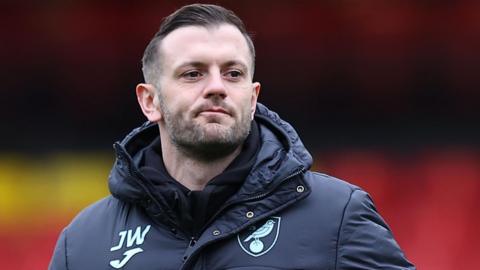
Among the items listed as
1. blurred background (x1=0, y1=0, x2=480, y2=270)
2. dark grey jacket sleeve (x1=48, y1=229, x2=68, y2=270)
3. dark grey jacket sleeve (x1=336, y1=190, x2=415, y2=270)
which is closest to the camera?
dark grey jacket sleeve (x1=336, y1=190, x2=415, y2=270)

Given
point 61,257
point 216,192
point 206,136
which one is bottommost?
point 61,257

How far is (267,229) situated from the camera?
8.71 ft

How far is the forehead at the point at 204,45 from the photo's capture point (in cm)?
277

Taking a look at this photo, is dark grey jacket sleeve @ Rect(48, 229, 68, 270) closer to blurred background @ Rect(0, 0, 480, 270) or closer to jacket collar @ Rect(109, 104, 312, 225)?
jacket collar @ Rect(109, 104, 312, 225)

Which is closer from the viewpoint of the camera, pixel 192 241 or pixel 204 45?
pixel 192 241

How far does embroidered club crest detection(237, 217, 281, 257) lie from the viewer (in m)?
2.63

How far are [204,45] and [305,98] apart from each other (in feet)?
11.0

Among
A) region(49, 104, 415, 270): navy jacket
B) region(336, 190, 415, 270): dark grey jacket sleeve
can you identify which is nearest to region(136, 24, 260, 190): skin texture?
region(49, 104, 415, 270): navy jacket

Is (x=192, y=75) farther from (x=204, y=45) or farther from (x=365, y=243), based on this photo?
(x=365, y=243)

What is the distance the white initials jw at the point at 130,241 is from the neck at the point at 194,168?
0.16m

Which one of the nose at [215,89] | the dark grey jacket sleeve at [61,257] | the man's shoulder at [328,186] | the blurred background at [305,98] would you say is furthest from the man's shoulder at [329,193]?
the blurred background at [305,98]

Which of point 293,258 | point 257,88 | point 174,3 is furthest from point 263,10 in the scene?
point 293,258

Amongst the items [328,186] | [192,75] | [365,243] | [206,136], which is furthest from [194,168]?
[365,243]

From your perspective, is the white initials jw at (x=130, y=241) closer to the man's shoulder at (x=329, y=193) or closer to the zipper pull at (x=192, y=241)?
the zipper pull at (x=192, y=241)
